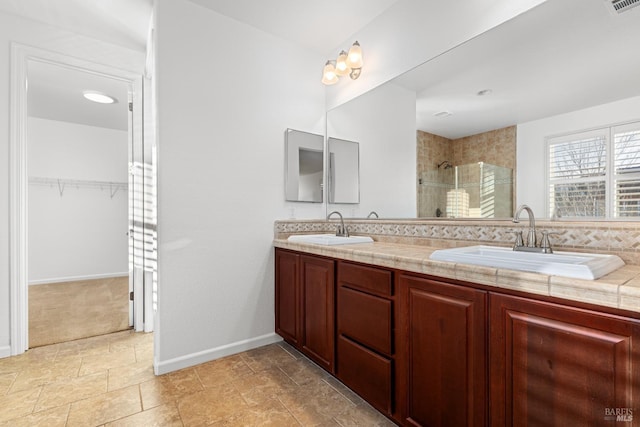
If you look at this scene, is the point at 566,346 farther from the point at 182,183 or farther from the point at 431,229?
the point at 182,183

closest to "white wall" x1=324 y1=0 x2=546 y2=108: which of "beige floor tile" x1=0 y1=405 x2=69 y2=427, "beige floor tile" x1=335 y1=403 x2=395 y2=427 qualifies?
"beige floor tile" x1=335 y1=403 x2=395 y2=427

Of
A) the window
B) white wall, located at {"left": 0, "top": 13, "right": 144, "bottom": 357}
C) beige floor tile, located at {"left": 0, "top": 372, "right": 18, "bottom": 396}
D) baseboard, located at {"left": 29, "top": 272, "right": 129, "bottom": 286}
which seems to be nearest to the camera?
the window

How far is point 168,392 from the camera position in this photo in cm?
178

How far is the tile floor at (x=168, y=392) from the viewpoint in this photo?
1.54 metres

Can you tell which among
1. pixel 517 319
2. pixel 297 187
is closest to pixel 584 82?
pixel 517 319

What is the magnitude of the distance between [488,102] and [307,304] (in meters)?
1.72

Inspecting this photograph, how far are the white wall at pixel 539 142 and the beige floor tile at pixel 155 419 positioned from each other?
213 cm

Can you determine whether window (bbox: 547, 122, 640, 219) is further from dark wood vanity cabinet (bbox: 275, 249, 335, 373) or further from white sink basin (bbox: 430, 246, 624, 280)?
dark wood vanity cabinet (bbox: 275, 249, 335, 373)

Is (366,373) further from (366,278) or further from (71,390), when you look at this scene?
(71,390)

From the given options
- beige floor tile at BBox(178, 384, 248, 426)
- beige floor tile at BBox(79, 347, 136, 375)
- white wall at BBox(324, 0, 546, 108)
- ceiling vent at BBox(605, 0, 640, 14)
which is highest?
white wall at BBox(324, 0, 546, 108)

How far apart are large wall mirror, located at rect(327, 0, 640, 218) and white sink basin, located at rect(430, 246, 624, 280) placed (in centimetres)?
38

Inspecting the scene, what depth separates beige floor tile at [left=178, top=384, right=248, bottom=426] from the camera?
1543 millimetres

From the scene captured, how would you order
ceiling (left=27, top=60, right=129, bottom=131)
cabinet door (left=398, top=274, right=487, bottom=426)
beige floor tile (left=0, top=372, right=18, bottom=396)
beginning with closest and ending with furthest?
cabinet door (left=398, top=274, right=487, bottom=426) < beige floor tile (left=0, top=372, right=18, bottom=396) < ceiling (left=27, top=60, right=129, bottom=131)

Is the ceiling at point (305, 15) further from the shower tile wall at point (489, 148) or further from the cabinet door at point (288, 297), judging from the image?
the cabinet door at point (288, 297)
